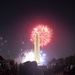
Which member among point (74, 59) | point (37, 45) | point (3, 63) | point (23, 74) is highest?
point (37, 45)

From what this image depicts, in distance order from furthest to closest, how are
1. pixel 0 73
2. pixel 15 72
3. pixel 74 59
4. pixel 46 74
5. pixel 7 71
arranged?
pixel 74 59 → pixel 15 72 → pixel 0 73 → pixel 7 71 → pixel 46 74

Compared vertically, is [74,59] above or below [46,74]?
above

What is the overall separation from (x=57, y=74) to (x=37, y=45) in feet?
212

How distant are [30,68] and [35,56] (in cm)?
8539

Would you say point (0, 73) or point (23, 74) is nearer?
point (23, 74)

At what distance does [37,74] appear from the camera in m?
9.23

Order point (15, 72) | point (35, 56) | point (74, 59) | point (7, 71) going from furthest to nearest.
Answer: point (35, 56)
point (74, 59)
point (15, 72)
point (7, 71)

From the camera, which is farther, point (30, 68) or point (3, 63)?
point (3, 63)

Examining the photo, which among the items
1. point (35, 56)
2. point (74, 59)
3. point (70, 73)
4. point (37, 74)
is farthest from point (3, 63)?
point (35, 56)

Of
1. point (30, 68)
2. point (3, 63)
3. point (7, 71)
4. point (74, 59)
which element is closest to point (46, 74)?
point (7, 71)

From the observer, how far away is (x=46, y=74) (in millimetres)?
14789

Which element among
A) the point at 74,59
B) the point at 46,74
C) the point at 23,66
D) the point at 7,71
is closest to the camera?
the point at 23,66

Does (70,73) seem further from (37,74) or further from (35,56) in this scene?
(35,56)

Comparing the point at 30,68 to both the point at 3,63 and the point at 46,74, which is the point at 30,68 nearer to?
the point at 46,74
